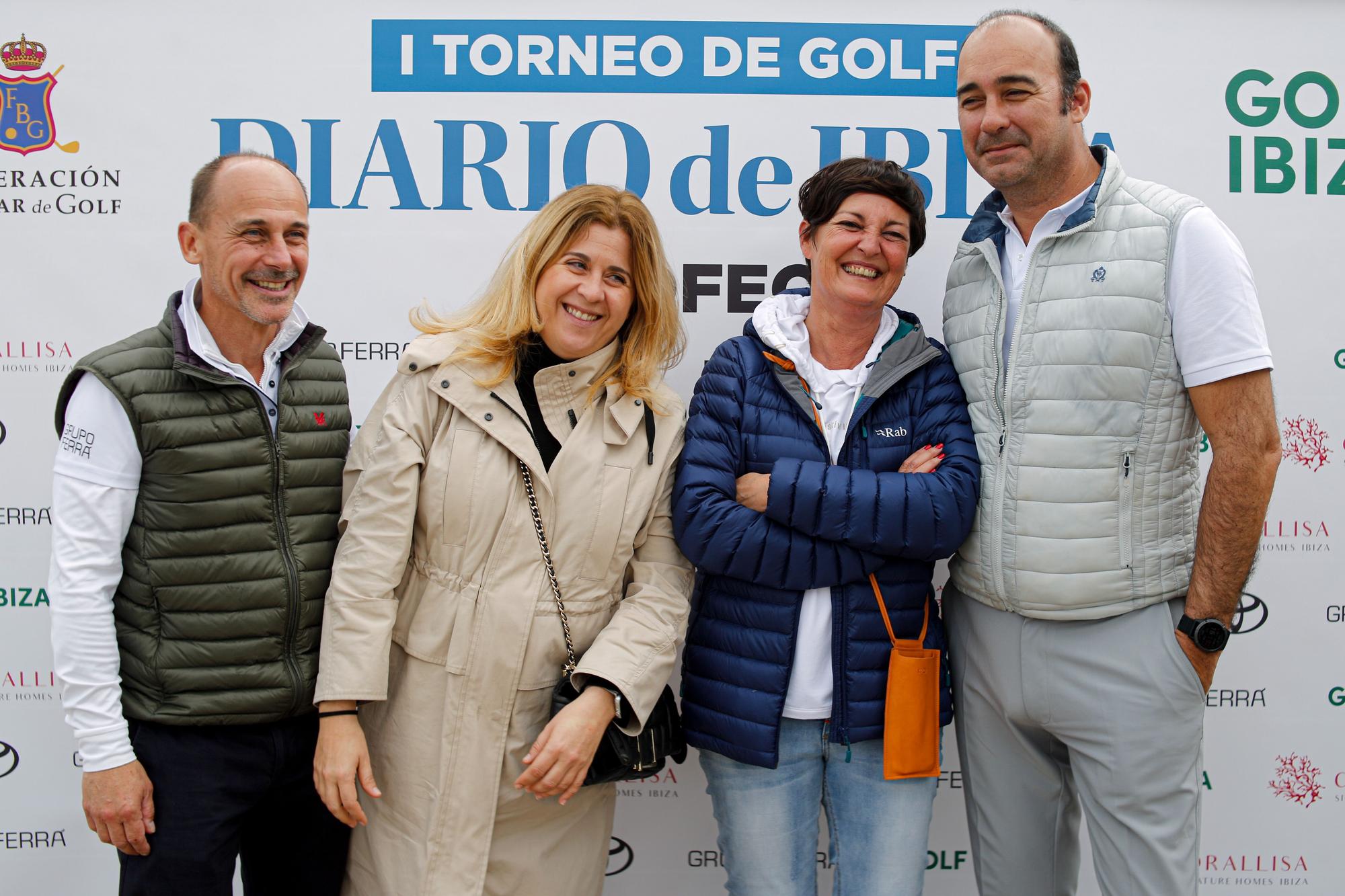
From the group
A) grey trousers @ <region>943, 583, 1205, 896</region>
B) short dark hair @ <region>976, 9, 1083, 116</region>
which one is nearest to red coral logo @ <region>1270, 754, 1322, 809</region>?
grey trousers @ <region>943, 583, 1205, 896</region>

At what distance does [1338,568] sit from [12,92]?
13.8 feet

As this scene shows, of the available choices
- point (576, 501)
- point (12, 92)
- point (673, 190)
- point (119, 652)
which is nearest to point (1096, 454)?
point (576, 501)

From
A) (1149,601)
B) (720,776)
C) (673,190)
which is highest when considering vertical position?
(673,190)

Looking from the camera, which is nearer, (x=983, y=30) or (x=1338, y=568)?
(x=983, y=30)

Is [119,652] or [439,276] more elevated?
[439,276]

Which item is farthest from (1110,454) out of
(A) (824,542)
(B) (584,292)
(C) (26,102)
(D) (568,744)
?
(C) (26,102)

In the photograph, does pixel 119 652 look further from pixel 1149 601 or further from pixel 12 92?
pixel 1149 601

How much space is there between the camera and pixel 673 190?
2.65m

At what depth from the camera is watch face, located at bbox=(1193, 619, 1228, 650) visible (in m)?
1.84

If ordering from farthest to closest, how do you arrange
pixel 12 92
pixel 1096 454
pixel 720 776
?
pixel 12 92
pixel 720 776
pixel 1096 454

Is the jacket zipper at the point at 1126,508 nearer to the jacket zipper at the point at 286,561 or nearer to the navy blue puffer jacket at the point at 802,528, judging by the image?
the navy blue puffer jacket at the point at 802,528

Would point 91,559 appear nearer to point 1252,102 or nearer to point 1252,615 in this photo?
point 1252,615

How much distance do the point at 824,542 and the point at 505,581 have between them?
693 mm

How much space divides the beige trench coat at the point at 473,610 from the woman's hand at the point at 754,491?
0.19 meters
